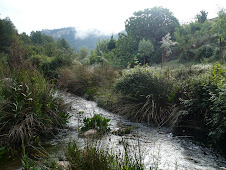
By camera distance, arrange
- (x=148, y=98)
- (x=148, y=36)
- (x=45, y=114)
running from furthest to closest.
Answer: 1. (x=148, y=36)
2. (x=148, y=98)
3. (x=45, y=114)

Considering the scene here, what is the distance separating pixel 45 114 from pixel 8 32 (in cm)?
3079

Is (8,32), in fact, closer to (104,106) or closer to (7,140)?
(104,106)

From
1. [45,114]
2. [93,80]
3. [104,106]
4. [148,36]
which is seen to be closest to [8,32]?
[148,36]

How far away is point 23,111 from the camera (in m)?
3.82

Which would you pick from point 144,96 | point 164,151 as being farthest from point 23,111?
point 144,96

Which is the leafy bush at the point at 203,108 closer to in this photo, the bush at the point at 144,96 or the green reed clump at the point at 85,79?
the bush at the point at 144,96

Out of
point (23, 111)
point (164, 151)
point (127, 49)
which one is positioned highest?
point (127, 49)

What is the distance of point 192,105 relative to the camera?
4523 mm

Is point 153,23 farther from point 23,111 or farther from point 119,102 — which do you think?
point 23,111

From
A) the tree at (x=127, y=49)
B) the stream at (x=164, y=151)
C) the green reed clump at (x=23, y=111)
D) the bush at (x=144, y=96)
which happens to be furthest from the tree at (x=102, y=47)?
the green reed clump at (x=23, y=111)

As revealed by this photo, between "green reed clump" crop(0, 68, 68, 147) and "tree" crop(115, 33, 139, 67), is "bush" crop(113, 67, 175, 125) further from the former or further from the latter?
"tree" crop(115, 33, 139, 67)

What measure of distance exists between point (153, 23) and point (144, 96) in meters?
16.8

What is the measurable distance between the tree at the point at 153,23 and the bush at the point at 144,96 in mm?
14995

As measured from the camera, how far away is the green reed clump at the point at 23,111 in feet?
11.8
